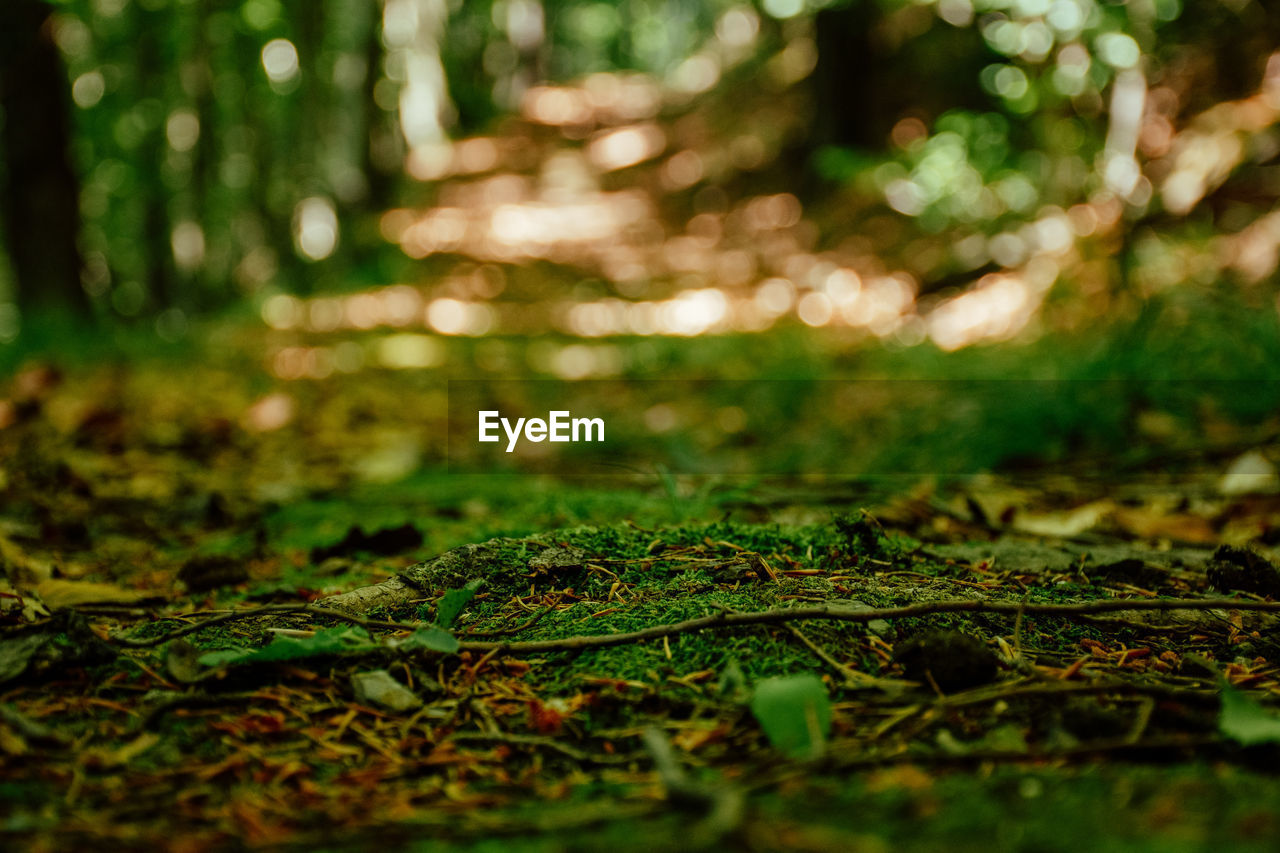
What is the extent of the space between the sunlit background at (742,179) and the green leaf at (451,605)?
13.1 feet

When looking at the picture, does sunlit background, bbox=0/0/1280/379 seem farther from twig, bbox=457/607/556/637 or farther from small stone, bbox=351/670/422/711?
small stone, bbox=351/670/422/711

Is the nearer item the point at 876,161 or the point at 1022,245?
the point at 1022,245

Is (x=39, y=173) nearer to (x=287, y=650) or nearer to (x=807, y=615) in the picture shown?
(x=287, y=650)

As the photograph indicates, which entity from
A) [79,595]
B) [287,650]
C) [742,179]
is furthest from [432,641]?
[742,179]

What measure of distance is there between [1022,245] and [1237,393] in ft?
10.3

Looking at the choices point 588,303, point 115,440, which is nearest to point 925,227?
point 588,303

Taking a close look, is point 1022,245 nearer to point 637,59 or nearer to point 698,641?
point 698,641

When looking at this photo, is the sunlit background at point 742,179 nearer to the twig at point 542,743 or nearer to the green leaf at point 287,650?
the twig at point 542,743

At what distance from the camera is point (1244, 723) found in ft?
3.15

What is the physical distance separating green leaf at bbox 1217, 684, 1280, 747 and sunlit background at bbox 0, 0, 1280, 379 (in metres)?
3.67

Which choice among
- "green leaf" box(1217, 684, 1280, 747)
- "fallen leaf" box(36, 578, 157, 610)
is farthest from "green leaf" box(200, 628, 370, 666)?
"green leaf" box(1217, 684, 1280, 747)

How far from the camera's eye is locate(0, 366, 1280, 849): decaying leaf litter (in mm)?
898

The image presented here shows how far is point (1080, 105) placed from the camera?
218 inches

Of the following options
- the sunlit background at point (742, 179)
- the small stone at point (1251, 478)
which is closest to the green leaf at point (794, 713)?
the small stone at point (1251, 478)
